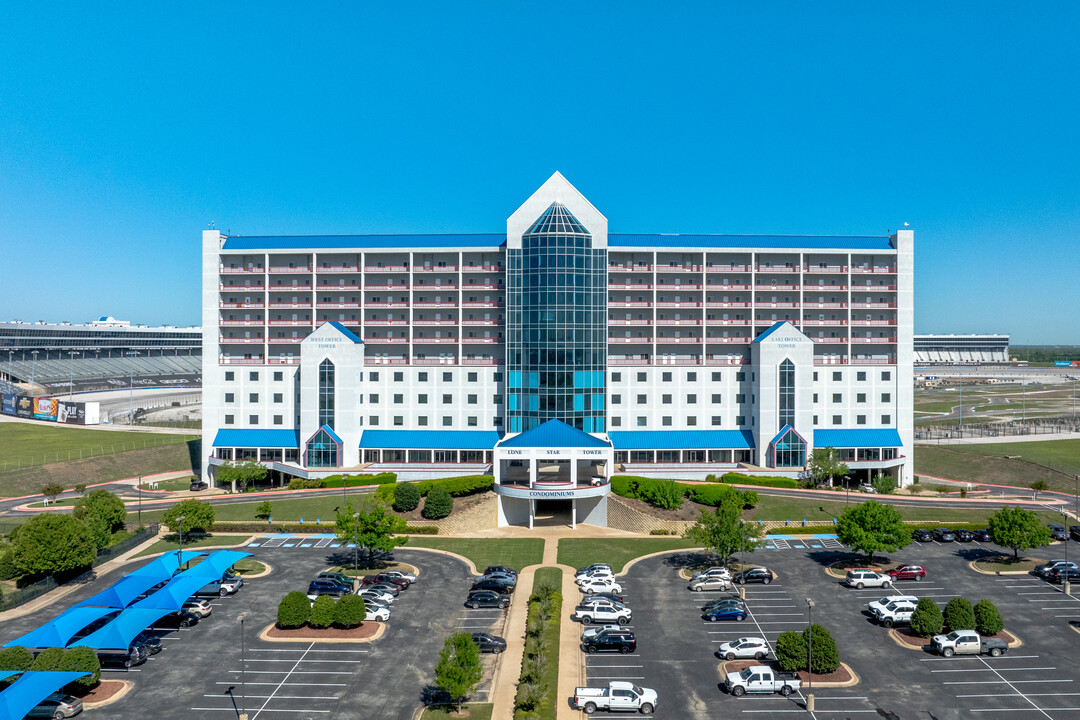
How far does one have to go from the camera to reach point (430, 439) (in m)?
93.7

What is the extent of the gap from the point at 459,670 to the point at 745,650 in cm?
1799

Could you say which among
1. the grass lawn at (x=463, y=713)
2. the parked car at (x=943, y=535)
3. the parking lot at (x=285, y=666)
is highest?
the parked car at (x=943, y=535)

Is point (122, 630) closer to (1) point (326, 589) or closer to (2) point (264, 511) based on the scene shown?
(1) point (326, 589)

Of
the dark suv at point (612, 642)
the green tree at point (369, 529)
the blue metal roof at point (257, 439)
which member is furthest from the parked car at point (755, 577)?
the blue metal roof at point (257, 439)

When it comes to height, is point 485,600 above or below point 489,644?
above

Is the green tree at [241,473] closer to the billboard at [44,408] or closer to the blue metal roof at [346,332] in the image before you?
the blue metal roof at [346,332]

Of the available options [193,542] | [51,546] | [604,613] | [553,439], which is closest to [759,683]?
[604,613]

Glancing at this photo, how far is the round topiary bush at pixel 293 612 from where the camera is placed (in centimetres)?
4628

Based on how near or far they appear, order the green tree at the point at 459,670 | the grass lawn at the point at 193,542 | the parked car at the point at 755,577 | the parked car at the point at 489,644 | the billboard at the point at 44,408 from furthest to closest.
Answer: the billboard at the point at 44,408, the grass lawn at the point at 193,542, the parked car at the point at 755,577, the parked car at the point at 489,644, the green tree at the point at 459,670

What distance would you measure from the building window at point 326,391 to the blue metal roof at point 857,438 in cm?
6490

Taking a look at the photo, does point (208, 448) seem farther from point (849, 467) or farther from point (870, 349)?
point (870, 349)

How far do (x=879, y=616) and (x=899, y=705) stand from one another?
1197cm

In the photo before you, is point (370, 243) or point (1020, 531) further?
point (370, 243)

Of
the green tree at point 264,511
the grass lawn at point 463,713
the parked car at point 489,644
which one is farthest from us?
the green tree at point 264,511
